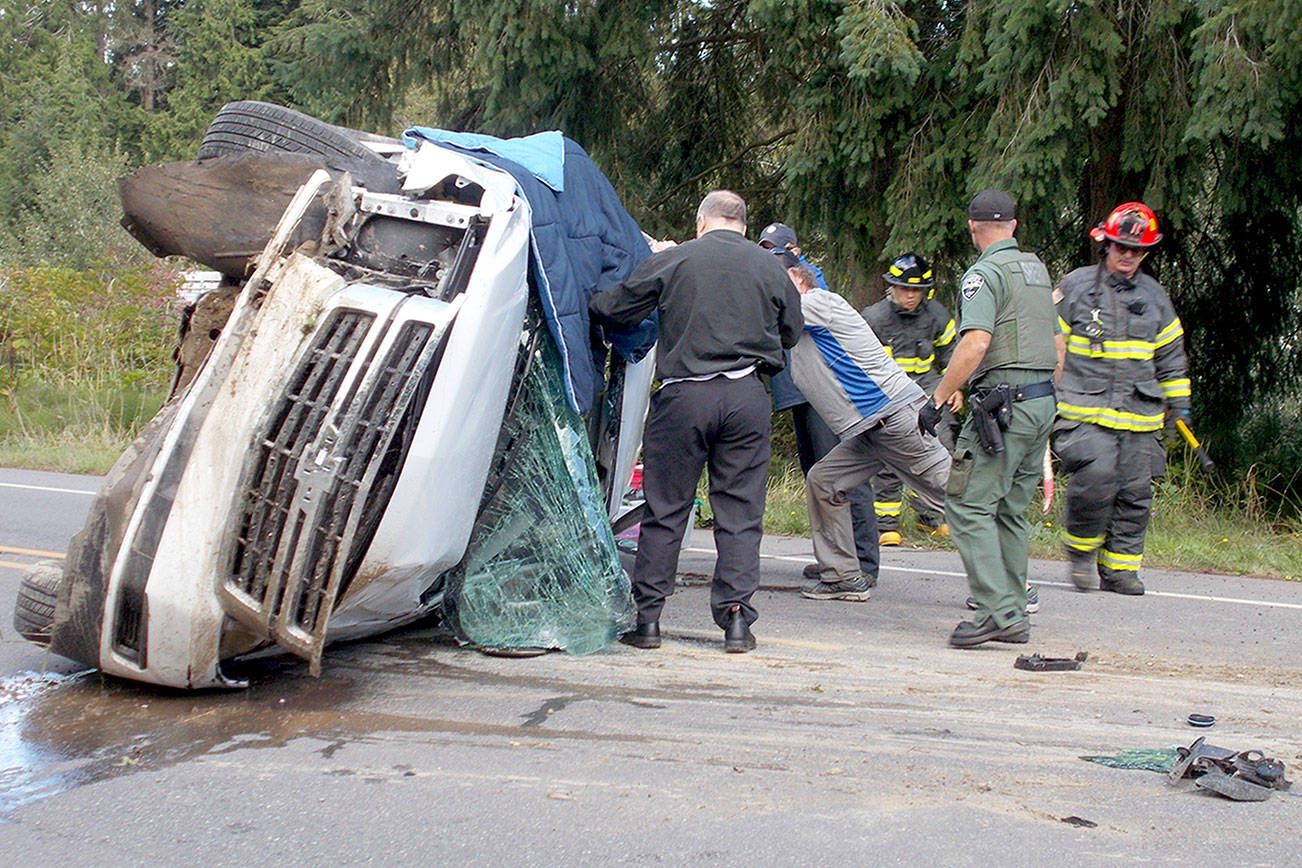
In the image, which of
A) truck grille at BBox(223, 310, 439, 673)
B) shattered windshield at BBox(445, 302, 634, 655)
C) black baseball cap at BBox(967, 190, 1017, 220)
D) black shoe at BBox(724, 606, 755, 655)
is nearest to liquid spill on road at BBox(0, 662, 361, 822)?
truck grille at BBox(223, 310, 439, 673)

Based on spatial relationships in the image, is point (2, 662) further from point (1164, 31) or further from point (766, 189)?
point (766, 189)

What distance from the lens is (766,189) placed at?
1265 cm

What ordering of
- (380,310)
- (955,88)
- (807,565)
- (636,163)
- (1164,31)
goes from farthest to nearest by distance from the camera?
(636,163)
(955,88)
(1164,31)
(807,565)
(380,310)

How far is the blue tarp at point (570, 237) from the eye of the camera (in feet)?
15.3

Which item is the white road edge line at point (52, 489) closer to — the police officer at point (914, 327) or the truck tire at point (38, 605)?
the truck tire at point (38, 605)

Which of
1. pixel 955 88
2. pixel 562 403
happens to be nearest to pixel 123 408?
pixel 955 88

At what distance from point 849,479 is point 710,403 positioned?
5.33 feet

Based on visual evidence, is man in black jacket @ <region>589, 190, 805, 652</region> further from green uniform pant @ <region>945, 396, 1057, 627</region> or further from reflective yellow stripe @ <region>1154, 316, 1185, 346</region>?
reflective yellow stripe @ <region>1154, 316, 1185, 346</region>

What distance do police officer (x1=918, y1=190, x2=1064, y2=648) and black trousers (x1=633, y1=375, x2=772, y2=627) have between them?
91 cm

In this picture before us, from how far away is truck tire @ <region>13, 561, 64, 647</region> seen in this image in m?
4.43

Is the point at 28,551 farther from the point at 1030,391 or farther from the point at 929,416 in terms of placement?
the point at 1030,391

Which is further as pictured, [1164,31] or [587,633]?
[1164,31]

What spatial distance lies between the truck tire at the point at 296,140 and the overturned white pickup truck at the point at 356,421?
0.01 m

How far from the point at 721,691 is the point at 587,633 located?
75cm
